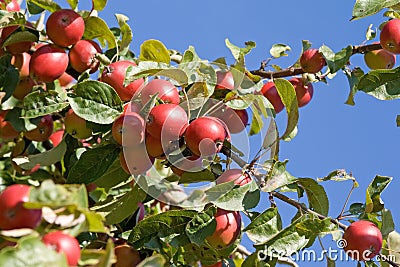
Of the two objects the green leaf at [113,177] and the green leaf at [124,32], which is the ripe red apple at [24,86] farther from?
the green leaf at [113,177]

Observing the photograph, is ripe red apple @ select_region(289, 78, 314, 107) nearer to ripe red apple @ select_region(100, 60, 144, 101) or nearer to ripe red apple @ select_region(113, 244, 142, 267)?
ripe red apple @ select_region(100, 60, 144, 101)

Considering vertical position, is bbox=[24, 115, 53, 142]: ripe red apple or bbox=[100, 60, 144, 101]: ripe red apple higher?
bbox=[100, 60, 144, 101]: ripe red apple

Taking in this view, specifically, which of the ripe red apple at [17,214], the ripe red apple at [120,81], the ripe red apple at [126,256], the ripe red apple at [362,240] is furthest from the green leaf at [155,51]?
the ripe red apple at [17,214]

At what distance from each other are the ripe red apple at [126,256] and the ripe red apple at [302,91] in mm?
796

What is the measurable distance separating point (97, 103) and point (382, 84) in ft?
2.69

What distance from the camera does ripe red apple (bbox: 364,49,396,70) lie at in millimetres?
1978

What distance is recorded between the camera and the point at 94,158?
172cm

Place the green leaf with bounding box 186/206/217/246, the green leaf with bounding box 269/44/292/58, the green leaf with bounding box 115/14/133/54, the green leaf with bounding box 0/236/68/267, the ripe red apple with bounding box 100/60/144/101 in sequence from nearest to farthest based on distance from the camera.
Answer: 1. the green leaf with bounding box 0/236/68/267
2. the green leaf with bounding box 186/206/217/246
3. the ripe red apple with bounding box 100/60/144/101
4. the green leaf with bounding box 115/14/133/54
5. the green leaf with bounding box 269/44/292/58

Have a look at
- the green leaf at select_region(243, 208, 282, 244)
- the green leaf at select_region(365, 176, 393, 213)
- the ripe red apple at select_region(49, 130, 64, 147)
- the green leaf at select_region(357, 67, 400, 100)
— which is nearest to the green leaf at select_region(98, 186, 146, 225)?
the green leaf at select_region(243, 208, 282, 244)

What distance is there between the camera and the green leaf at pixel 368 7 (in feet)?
5.67

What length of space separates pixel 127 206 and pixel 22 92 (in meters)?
0.67

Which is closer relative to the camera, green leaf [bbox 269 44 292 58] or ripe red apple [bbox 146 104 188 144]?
ripe red apple [bbox 146 104 188 144]

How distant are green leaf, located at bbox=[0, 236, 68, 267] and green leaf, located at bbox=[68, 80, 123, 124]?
2.31 ft

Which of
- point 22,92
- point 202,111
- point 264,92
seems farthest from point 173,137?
point 22,92
